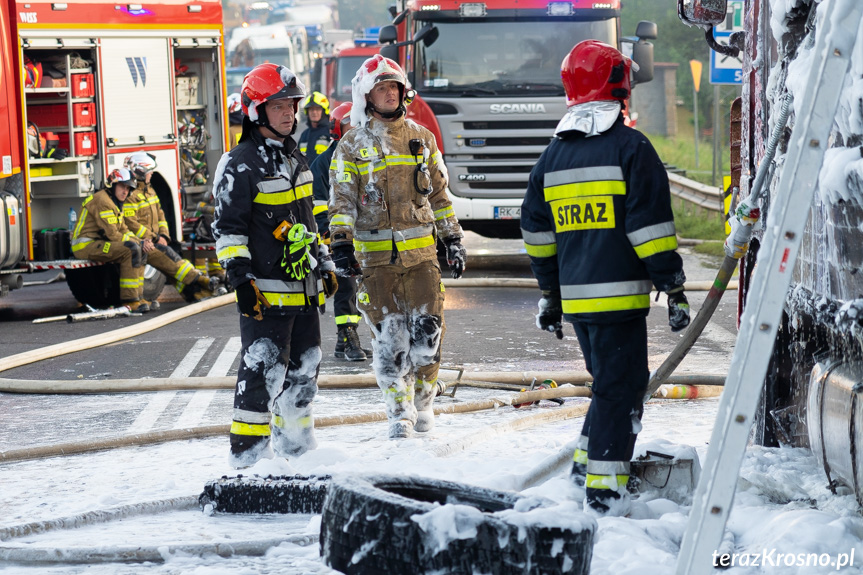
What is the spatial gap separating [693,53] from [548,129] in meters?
24.1

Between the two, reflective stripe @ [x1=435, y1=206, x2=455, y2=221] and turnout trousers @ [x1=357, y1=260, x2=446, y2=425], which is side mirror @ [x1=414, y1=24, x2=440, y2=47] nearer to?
reflective stripe @ [x1=435, y1=206, x2=455, y2=221]

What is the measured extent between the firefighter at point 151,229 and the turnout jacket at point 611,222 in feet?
24.9

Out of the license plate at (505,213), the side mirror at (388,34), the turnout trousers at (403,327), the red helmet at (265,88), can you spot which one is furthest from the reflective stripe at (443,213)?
the side mirror at (388,34)

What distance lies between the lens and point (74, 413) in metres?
6.66

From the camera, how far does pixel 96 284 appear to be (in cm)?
1137

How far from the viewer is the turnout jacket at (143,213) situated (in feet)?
36.9

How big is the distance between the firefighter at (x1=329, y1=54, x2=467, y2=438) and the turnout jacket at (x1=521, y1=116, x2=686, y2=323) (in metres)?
1.65

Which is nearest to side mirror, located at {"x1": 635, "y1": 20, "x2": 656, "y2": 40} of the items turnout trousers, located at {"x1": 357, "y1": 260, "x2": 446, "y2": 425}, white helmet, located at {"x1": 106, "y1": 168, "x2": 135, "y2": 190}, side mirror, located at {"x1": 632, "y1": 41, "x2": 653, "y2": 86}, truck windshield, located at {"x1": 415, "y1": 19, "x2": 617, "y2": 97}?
side mirror, located at {"x1": 632, "y1": 41, "x2": 653, "y2": 86}

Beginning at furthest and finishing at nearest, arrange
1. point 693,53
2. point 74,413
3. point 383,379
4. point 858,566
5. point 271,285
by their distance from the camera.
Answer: point 693,53, point 74,413, point 383,379, point 271,285, point 858,566

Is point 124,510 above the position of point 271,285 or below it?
below

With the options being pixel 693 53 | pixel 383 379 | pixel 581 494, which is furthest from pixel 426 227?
pixel 693 53

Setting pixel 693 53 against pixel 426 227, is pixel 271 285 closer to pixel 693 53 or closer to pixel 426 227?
pixel 426 227

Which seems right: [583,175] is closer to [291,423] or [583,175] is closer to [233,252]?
[233,252]

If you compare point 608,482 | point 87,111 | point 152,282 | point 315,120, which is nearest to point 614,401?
point 608,482
